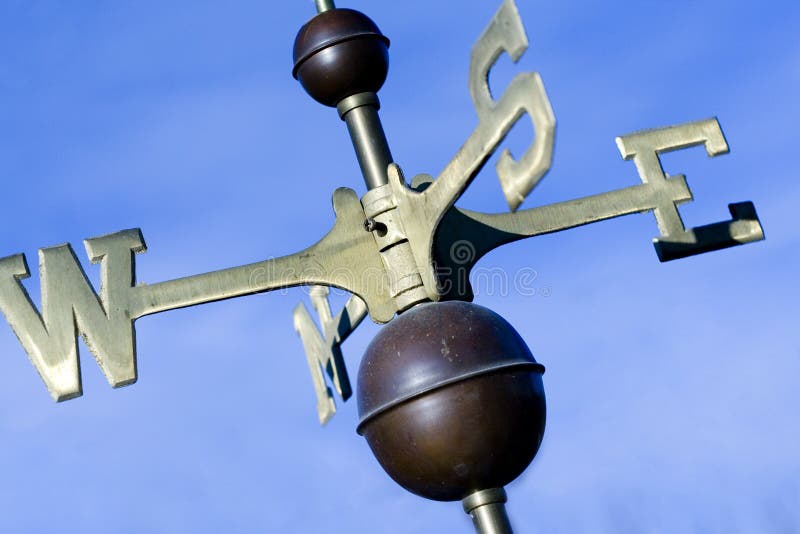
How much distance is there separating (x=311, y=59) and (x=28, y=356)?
98cm

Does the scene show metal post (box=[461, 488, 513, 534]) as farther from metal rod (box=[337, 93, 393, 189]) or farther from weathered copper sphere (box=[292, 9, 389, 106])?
weathered copper sphere (box=[292, 9, 389, 106])

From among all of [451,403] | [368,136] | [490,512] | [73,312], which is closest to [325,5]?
[368,136]

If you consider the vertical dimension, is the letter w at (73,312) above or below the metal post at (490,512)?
above

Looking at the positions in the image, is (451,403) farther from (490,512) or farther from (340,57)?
(340,57)

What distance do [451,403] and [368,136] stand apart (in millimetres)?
770

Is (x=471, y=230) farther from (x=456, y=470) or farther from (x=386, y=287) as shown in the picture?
(x=456, y=470)

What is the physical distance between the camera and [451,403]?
2.42 meters

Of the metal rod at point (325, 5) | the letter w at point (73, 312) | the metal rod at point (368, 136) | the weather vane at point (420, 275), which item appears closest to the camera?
the weather vane at point (420, 275)

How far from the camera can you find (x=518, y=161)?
6.80ft

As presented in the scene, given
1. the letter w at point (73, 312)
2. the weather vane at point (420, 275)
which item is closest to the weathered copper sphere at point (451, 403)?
the weather vane at point (420, 275)

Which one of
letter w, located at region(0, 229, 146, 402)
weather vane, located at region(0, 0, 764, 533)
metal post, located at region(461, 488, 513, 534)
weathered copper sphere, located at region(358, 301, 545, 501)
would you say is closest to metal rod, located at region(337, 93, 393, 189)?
weather vane, located at region(0, 0, 764, 533)

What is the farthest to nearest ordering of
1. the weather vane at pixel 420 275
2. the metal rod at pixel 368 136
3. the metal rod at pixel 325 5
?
the metal rod at pixel 325 5 → the metal rod at pixel 368 136 → the weather vane at pixel 420 275

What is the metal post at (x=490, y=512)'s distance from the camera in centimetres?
248

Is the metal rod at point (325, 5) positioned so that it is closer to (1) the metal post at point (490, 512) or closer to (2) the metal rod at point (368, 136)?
(2) the metal rod at point (368, 136)
